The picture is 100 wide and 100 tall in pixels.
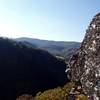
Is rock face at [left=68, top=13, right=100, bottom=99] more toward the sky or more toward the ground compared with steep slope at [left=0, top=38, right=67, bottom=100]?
more toward the sky

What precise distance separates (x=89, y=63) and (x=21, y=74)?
16789 cm

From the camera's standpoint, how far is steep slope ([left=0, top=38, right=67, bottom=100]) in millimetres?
162125

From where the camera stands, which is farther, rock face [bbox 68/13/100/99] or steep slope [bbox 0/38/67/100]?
steep slope [bbox 0/38/67/100]

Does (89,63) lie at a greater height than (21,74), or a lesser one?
greater

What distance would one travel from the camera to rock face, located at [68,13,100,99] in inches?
460

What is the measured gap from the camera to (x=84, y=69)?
12961 millimetres

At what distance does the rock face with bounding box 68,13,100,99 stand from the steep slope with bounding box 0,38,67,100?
459ft

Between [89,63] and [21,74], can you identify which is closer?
[89,63]

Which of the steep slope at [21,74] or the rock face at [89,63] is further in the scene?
the steep slope at [21,74]

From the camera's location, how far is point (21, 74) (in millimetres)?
179000

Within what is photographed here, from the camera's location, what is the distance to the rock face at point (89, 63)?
11.7 m

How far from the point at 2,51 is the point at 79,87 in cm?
17826

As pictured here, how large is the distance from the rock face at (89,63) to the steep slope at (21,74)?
459ft

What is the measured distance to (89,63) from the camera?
12570 mm
